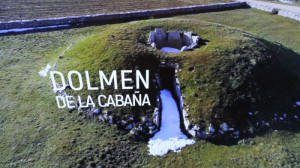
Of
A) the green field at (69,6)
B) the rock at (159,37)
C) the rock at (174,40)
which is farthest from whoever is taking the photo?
the green field at (69,6)

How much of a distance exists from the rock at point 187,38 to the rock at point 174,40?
1.57ft

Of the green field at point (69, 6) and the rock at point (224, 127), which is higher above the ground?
the green field at point (69, 6)

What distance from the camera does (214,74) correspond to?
21656 millimetres

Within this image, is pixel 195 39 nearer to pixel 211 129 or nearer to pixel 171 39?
pixel 171 39

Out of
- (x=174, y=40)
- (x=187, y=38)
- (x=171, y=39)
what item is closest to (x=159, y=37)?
(x=171, y=39)

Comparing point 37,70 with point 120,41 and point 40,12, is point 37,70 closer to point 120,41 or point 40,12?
point 120,41

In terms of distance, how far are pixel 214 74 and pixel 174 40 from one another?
318 inches

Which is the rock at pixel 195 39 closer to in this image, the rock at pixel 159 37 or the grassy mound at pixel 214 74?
the grassy mound at pixel 214 74

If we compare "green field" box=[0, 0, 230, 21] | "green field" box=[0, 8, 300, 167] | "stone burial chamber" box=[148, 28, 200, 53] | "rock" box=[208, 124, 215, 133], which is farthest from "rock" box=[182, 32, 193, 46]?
"green field" box=[0, 0, 230, 21]

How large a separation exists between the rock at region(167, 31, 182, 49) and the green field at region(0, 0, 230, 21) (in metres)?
17.6

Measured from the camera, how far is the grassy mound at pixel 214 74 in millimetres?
19328

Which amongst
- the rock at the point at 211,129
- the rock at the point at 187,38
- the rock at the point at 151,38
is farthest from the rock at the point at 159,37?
the rock at the point at 211,129

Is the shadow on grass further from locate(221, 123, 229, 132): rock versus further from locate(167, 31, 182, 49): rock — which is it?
locate(167, 31, 182, 49): rock

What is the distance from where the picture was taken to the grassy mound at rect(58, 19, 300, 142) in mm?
19328
